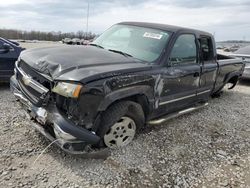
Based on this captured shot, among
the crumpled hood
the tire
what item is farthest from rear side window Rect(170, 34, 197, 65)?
the tire

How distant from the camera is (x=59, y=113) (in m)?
2.91

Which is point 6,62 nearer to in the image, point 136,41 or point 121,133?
point 136,41

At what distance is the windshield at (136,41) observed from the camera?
400cm

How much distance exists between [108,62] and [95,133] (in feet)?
3.21

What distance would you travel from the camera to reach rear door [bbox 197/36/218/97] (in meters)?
4.96

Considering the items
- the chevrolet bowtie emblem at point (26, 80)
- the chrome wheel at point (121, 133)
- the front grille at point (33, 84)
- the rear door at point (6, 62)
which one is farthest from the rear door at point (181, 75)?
the rear door at point (6, 62)

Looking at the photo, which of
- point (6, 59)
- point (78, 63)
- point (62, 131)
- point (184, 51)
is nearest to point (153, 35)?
point (184, 51)

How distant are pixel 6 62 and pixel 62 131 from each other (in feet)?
12.7

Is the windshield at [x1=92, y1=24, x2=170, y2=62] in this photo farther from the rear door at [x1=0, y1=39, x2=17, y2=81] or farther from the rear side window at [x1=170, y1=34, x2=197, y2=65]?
the rear door at [x1=0, y1=39, x2=17, y2=81]

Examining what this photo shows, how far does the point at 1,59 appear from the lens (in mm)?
5836

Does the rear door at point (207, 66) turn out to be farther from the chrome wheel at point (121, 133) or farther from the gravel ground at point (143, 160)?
the chrome wheel at point (121, 133)

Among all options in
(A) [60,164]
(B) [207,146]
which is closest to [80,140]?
(A) [60,164]

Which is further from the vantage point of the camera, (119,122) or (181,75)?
(181,75)

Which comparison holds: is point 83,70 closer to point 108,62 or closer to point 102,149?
point 108,62
